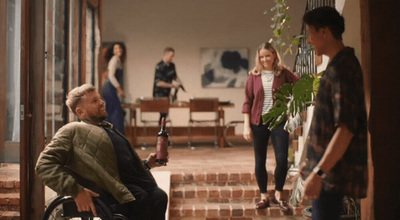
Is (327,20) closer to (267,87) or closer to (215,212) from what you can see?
(267,87)

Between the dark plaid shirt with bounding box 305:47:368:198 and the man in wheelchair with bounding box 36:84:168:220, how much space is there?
104 cm

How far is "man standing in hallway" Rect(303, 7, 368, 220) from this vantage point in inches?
69.6

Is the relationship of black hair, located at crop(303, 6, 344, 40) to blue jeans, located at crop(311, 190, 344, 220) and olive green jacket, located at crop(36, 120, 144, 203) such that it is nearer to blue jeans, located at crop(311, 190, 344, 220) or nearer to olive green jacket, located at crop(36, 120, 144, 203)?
blue jeans, located at crop(311, 190, 344, 220)

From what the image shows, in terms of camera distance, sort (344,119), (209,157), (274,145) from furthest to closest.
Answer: (209,157)
(274,145)
(344,119)

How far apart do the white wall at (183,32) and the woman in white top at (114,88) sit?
4.56 m

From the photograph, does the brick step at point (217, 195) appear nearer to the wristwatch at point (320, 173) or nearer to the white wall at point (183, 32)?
the wristwatch at point (320, 173)

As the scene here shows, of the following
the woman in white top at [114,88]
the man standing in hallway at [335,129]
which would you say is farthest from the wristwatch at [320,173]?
the woman in white top at [114,88]

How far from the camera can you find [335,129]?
6.00ft

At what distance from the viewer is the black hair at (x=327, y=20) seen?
1.85 meters

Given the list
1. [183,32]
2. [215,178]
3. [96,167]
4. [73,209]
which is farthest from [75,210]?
[183,32]

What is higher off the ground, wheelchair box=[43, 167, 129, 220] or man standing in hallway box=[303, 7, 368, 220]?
man standing in hallway box=[303, 7, 368, 220]

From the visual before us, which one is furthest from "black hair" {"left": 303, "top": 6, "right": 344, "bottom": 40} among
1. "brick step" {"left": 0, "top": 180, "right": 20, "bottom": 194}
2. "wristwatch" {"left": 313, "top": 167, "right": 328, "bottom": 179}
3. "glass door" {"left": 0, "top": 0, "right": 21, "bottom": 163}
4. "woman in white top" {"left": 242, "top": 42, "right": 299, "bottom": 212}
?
"glass door" {"left": 0, "top": 0, "right": 21, "bottom": 163}

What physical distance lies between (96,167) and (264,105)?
6.90 ft

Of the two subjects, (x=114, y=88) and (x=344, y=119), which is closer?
(x=344, y=119)
